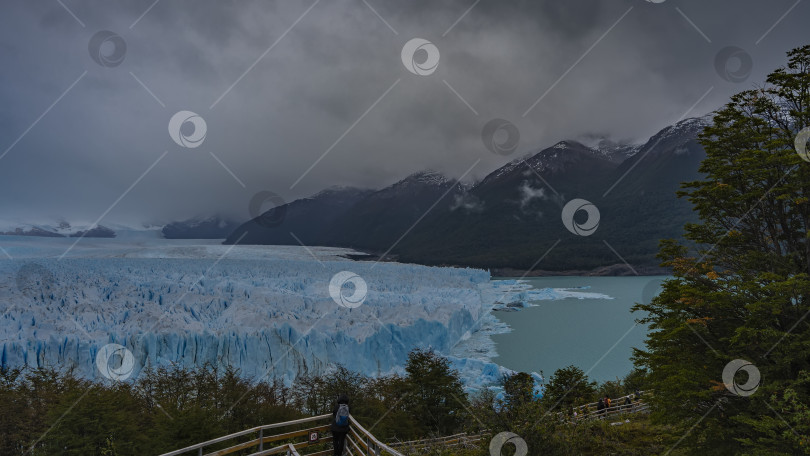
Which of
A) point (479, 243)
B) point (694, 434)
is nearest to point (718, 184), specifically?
point (694, 434)

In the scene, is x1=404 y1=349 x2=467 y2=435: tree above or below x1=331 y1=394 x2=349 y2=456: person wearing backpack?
above

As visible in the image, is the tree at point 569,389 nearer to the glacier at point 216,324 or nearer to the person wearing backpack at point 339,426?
the glacier at point 216,324

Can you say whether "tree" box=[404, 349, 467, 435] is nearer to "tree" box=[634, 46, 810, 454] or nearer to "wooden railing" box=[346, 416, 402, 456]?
"tree" box=[634, 46, 810, 454]

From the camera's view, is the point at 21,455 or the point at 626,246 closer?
the point at 21,455

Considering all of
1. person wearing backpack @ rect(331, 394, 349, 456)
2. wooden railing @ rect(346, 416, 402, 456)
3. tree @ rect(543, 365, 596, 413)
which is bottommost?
wooden railing @ rect(346, 416, 402, 456)

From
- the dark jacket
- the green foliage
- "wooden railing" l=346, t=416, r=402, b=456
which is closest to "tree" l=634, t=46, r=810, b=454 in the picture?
the green foliage

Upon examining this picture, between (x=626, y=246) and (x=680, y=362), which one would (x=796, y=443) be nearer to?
(x=680, y=362)

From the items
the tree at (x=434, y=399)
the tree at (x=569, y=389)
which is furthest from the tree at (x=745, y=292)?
the tree at (x=569, y=389)
